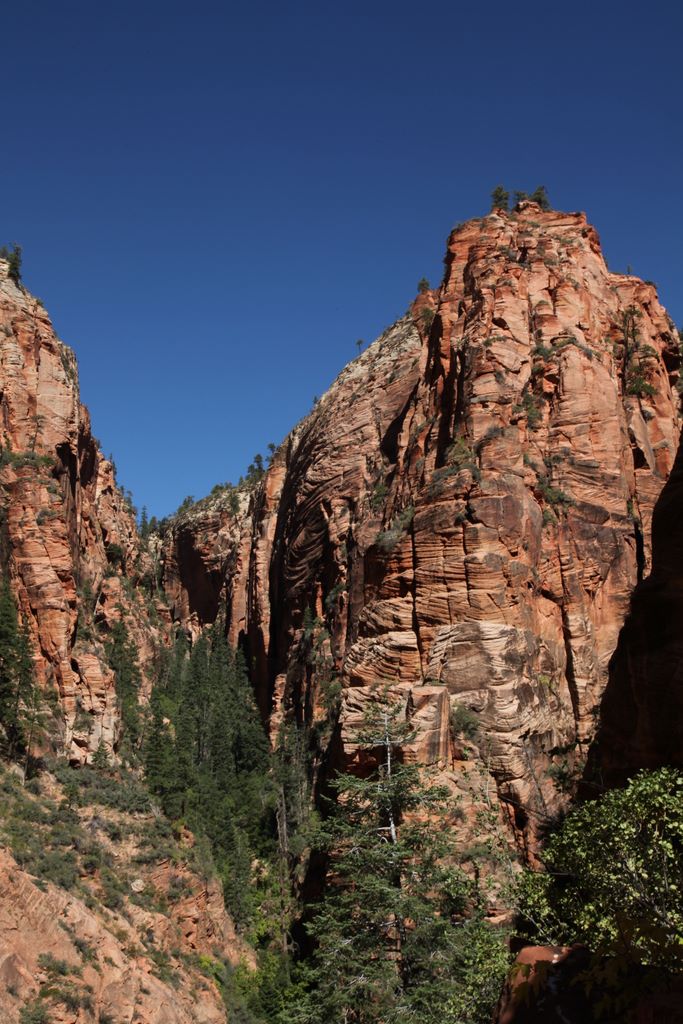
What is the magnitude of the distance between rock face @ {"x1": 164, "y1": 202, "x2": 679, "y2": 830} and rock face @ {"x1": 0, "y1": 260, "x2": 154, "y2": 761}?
17.0m

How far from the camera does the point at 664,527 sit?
74.9ft

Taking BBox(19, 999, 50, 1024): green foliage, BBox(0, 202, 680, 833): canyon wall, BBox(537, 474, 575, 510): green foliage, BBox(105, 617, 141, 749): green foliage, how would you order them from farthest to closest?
BBox(105, 617, 141, 749): green foliage < BBox(537, 474, 575, 510): green foliage < BBox(0, 202, 680, 833): canyon wall < BBox(19, 999, 50, 1024): green foliage

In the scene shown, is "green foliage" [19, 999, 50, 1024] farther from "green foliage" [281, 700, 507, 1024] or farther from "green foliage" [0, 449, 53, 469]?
"green foliage" [0, 449, 53, 469]

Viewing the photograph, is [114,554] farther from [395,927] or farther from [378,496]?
[395,927]

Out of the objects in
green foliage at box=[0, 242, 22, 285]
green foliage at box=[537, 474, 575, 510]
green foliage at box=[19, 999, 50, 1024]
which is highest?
green foliage at box=[0, 242, 22, 285]

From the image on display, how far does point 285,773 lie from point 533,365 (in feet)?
109

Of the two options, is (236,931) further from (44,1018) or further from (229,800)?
(44,1018)

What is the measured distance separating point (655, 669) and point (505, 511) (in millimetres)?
16671

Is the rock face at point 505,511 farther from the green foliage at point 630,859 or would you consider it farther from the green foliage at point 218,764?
the green foliage at point 630,859

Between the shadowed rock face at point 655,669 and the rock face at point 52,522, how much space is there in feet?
123

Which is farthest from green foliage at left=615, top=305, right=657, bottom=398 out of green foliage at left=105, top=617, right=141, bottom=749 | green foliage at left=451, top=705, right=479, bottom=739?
green foliage at left=105, top=617, right=141, bottom=749

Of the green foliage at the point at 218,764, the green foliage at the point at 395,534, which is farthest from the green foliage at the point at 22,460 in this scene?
the green foliage at the point at 395,534

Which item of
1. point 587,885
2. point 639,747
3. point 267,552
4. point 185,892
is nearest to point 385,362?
point 267,552

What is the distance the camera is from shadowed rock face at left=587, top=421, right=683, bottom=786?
69.8ft
